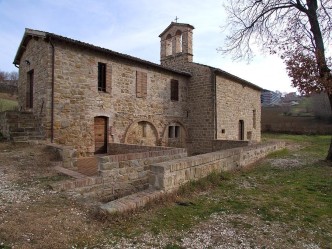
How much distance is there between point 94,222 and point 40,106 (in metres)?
7.82

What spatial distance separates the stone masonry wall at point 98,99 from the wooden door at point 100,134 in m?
0.25

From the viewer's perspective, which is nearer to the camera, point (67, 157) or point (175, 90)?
point (67, 157)

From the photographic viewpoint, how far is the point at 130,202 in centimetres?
473

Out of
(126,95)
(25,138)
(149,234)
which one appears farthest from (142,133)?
(149,234)

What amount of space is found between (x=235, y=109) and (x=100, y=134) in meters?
10.5

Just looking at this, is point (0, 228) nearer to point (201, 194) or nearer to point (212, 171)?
point (201, 194)

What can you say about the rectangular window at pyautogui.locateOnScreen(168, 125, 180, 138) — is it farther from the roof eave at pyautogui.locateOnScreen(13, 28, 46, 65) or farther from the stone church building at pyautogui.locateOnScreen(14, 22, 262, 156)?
the roof eave at pyautogui.locateOnScreen(13, 28, 46, 65)

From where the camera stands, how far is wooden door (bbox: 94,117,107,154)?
1166 cm

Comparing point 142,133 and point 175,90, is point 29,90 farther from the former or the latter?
point 175,90

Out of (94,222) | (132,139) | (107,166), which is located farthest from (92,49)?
(94,222)

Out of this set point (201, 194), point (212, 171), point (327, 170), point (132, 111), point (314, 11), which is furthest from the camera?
point (132, 111)

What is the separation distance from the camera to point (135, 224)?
4215mm

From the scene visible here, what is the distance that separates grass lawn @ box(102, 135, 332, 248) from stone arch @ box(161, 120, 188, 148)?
23.8 feet

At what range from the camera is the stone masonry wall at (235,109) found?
16.4 m
